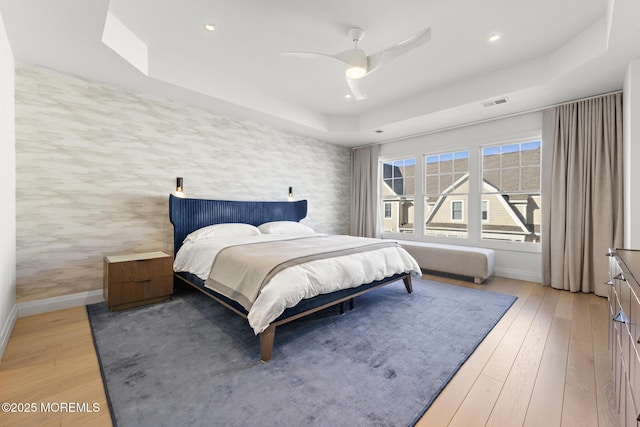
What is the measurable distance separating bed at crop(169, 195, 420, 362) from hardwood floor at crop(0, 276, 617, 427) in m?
0.96

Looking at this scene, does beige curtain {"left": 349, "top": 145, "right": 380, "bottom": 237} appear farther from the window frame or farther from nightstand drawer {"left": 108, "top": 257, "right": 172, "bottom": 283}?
nightstand drawer {"left": 108, "top": 257, "right": 172, "bottom": 283}

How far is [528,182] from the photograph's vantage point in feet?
13.7

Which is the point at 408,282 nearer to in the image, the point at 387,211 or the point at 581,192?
the point at 581,192

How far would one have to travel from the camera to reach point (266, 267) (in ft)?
7.09

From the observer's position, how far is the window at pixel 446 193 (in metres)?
4.83

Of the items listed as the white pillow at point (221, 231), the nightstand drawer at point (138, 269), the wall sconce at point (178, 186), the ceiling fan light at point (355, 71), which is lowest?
the nightstand drawer at point (138, 269)

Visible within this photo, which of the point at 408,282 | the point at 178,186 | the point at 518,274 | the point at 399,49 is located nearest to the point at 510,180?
the point at 518,274

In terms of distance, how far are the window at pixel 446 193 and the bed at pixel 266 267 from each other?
211 cm

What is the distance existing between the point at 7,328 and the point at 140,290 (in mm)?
946

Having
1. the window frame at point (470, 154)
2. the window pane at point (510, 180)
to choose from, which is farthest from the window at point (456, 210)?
the window pane at point (510, 180)

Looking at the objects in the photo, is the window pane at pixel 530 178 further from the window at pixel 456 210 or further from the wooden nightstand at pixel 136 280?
the wooden nightstand at pixel 136 280

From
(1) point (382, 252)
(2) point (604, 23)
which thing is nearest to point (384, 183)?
(1) point (382, 252)

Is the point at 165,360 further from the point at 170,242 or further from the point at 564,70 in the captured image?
the point at 564,70

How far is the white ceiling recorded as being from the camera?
90.4 inches
